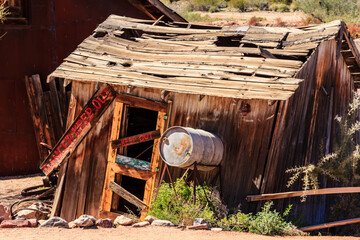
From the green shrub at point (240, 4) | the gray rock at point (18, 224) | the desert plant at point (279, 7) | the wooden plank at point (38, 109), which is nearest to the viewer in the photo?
the gray rock at point (18, 224)

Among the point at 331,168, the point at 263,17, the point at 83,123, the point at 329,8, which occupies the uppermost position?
the point at 329,8

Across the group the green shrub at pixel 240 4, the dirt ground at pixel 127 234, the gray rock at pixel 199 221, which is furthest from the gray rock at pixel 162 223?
the green shrub at pixel 240 4

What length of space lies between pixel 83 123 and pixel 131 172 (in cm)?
139

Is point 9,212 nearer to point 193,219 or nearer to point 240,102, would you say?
point 193,219

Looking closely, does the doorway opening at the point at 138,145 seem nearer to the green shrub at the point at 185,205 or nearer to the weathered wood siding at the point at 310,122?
the green shrub at the point at 185,205

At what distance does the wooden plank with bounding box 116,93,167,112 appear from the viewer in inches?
401

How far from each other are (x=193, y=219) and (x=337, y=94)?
16.5ft

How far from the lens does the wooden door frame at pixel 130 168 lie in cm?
1018

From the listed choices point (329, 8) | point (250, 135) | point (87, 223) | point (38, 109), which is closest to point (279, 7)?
point (329, 8)

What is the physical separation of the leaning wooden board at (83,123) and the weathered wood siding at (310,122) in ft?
10.6

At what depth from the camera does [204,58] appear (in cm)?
1080

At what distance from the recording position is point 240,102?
9453 millimetres

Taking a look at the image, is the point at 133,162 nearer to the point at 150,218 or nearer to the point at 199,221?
the point at 150,218

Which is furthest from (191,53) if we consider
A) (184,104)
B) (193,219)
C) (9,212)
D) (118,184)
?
(9,212)
